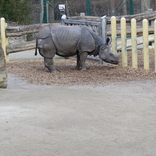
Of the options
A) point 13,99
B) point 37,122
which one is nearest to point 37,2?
point 13,99

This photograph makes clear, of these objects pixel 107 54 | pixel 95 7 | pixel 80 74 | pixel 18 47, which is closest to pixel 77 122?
pixel 80 74

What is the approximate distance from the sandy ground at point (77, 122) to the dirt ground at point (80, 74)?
1.01 m

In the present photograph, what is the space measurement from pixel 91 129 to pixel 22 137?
0.87 metres

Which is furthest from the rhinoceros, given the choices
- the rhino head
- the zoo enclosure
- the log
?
the zoo enclosure

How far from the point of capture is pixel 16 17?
1892cm

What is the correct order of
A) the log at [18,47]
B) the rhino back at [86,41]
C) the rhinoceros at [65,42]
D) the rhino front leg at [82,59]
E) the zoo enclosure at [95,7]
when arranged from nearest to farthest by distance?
the rhinoceros at [65,42], the rhino back at [86,41], the rhino front leg at [82,59], the log at [18,47], the zoo enclosure at [95,7]

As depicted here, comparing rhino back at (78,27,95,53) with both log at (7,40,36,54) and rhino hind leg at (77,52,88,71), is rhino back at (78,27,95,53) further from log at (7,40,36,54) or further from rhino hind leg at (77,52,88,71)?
log at (7,40,36,54)

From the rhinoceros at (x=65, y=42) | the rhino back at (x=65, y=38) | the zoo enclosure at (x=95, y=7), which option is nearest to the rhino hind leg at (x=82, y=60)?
the rhinoceros at (x=65, y=42)

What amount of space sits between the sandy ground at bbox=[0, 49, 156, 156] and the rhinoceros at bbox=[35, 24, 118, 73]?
2.16 meters

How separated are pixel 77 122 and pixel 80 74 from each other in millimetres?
4355

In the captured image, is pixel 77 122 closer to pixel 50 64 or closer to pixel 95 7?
pixel 50 64

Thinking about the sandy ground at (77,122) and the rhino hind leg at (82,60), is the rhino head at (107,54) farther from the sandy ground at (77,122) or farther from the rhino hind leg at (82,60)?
the sandy ground at (77,122)

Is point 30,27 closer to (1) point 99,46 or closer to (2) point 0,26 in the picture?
(2) point 0,26

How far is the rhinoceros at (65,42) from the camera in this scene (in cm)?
950
